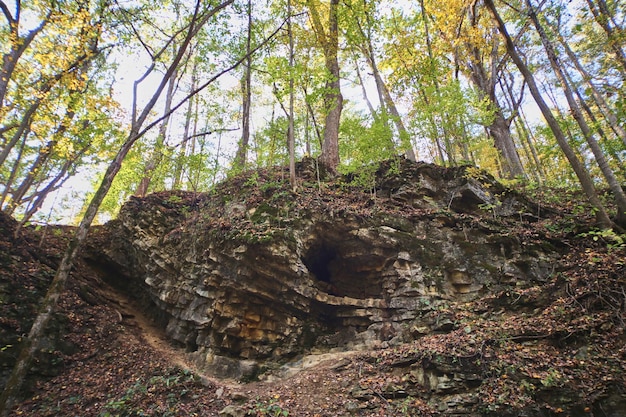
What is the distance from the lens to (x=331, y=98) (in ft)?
41.4

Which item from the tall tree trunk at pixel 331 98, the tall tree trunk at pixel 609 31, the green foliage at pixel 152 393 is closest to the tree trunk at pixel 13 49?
the green foliage at pixel 152 393

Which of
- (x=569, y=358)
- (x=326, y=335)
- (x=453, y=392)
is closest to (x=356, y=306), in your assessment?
(x=326, y=335)

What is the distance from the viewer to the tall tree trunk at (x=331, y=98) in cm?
1259

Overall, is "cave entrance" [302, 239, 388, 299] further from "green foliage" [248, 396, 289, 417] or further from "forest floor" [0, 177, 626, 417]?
"green foliage" [248, 396, 289, 417]

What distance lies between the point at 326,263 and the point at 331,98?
708 cm

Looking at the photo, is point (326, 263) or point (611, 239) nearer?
point (611, 239)

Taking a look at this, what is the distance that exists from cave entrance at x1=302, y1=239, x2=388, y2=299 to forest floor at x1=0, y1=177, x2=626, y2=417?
2.06 metres

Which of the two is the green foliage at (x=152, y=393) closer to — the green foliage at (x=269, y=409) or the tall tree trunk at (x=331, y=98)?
the green foliage at (x=269, y=409)

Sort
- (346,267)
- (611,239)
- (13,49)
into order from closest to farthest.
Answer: (611,239) < (13,49) < (346,267)

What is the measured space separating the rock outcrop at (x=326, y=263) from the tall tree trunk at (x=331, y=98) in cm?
260

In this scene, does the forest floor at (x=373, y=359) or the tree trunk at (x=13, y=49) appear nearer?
the forest floor at (x=373, y=359)

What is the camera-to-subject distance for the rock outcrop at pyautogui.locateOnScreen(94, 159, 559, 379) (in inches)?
311

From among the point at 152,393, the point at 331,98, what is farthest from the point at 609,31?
the point at 152,393

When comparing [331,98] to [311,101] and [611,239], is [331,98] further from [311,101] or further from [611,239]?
[611,239]
